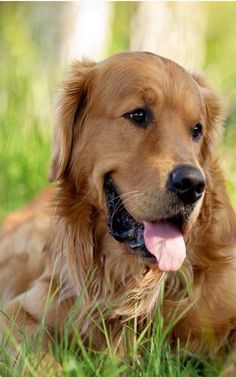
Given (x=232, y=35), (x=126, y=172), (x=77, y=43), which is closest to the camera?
(x=126, y=172)

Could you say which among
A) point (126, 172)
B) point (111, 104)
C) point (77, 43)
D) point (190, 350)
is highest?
point (77, 43)

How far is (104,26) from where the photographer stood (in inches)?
361

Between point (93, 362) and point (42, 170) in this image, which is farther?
point (42, 170)

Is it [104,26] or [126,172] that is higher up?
[104,26]

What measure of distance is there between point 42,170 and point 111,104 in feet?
9.69

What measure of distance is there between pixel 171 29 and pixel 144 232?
15.4ft

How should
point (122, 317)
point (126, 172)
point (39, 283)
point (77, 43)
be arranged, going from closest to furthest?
point (126, 172) → point (122, 317) → point (39, 283) → point (77, 43)

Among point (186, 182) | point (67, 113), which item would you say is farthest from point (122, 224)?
point (67, 113)

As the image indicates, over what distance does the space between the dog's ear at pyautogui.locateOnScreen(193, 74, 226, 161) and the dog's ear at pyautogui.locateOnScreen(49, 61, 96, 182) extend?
0.62m

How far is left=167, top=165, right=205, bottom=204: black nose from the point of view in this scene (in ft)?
12.2

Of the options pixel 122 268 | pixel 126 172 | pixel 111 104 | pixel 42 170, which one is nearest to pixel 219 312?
pixel 122 268

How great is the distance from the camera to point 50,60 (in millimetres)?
9047

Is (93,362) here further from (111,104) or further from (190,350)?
(111,104)

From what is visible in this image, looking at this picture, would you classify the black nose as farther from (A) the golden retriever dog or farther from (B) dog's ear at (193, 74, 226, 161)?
(B) dog's ear at (193, 74, 226, 161)
